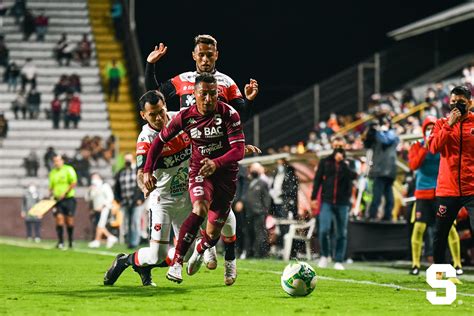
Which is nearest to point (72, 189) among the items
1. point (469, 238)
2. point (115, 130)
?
point (469, 238)

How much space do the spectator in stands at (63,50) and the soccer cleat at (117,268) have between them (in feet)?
104

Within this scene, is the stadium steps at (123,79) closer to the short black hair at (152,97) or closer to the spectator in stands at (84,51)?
the spectator in stands at (84,51)

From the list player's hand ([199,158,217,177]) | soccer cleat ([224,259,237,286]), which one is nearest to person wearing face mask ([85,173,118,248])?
soccer cleat ([224,259,237,286])

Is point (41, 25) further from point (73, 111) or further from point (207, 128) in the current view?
point (207, 128)

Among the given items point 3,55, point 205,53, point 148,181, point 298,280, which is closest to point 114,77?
point 3,55

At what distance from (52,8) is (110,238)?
19.6m

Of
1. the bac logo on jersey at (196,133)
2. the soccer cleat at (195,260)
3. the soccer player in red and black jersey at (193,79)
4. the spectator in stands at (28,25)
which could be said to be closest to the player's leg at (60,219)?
the soccer player in red and black jersey at (193,79)

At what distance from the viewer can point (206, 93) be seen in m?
12.2

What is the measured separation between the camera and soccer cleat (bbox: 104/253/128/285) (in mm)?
13203

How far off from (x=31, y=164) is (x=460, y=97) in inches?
1010

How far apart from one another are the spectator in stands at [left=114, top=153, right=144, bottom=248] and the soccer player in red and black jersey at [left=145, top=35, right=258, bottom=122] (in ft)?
45.2

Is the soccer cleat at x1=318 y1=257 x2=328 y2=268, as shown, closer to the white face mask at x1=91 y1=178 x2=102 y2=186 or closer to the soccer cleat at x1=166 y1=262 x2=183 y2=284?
the soccer cleat at x1=166 y1=262 x2=183 y2=284

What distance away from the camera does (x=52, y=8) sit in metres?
46.9

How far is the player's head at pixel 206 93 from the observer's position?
1223 centimetres
